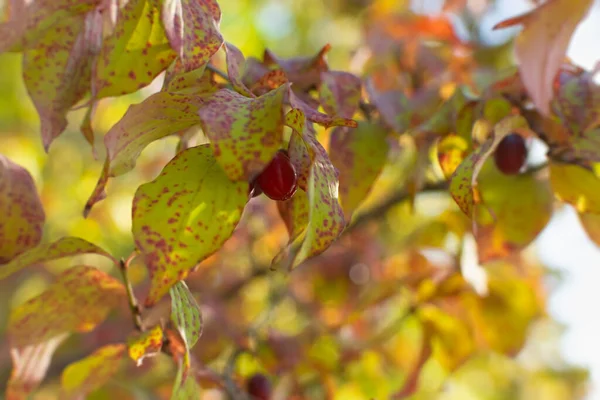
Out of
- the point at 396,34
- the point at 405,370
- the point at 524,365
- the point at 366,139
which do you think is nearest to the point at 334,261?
the point at 405,370

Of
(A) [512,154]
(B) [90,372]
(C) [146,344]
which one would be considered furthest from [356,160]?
(B) [90,372]

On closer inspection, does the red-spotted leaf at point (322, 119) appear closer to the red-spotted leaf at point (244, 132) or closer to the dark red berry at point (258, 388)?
the red-spotted leaf at point (244, 132)

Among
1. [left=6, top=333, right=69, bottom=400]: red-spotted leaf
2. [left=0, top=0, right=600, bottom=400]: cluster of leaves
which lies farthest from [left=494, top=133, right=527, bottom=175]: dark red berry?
[left=6, top=333, right=69, bottom=400]: red-spotted leaf

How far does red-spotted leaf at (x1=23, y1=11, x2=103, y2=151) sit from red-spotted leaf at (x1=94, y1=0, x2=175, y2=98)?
0.08 metres

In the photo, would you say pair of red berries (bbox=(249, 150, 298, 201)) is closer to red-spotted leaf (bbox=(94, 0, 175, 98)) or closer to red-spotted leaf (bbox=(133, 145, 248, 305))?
red-spotted leaf (bbox=(133, 145, 248, 305))

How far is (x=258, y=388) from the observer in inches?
47.4

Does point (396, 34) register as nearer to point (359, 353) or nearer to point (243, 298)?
point (359, 353)

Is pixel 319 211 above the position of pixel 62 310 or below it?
above

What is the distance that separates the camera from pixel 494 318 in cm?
132

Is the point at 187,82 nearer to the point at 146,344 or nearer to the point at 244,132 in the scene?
the point at 244,132

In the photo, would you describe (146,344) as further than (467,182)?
Yes

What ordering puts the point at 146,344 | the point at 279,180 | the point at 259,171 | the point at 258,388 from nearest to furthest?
the point at 259,171, the point at 279,180, the point at 146,344, the point at 258,388

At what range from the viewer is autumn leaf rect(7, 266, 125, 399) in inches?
32.6

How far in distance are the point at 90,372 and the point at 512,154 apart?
60cm
